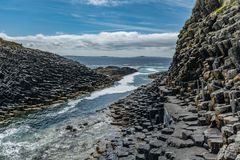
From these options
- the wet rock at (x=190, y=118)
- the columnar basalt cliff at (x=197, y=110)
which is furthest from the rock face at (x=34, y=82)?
the wet rock at (x=190, y=118)

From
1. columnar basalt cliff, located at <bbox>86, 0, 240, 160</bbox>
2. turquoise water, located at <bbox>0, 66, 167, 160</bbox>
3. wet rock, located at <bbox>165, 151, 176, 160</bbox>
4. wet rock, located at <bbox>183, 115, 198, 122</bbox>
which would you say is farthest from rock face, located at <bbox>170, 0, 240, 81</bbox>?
turquoise water, located at <bbox>0, 66, 167, 160</bbox>

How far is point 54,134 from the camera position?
34188 mm

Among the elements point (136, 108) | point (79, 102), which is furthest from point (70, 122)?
point (79, 102)

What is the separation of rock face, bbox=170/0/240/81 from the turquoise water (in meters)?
10.4

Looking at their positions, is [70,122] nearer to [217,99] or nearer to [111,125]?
[111,125]

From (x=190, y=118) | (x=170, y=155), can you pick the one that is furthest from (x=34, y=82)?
(x=170, y=155)

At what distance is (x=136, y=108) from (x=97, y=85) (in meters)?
42.9

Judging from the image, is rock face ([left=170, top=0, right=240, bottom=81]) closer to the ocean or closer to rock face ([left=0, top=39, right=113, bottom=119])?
the ocean

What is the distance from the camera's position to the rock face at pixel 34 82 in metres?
52.6

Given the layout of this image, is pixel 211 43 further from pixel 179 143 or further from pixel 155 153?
pixel 155 153

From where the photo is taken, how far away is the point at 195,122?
854 inches

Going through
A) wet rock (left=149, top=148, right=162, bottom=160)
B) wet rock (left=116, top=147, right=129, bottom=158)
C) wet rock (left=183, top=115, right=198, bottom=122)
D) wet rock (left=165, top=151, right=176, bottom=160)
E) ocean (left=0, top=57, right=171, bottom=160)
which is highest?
wet rock (left=183, top=115, right=198, bottom=122)

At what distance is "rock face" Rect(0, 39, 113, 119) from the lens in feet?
172

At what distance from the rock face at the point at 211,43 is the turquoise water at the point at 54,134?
10.4 m
